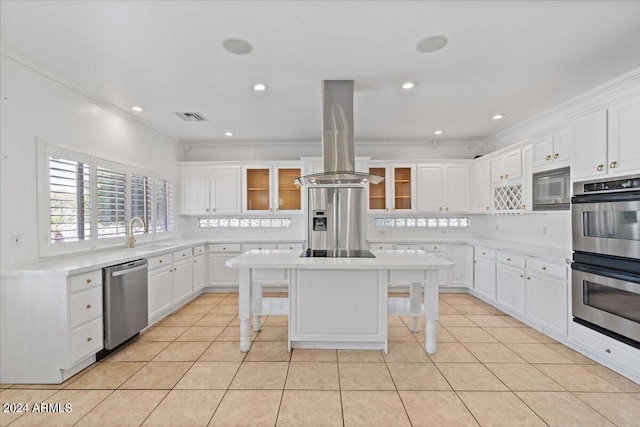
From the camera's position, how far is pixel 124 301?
9.66 feet

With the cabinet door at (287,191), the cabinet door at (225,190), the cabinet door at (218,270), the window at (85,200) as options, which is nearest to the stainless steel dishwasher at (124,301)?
the window at (85,200)

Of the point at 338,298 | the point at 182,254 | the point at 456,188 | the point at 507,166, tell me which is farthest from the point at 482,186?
the point at 182,254

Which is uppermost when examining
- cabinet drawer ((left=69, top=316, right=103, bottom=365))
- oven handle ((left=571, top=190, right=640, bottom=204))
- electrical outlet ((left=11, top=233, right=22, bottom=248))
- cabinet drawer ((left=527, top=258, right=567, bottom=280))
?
oven handle ((left=571, top=190, right=640, bottom=204))

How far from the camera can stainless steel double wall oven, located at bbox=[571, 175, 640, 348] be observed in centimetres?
231

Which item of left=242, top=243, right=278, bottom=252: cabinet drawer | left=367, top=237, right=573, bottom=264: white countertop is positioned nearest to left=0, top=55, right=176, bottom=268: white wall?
left=242, top=243, right=278, bottom=252: cabinet drawer

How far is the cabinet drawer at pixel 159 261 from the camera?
3494mm

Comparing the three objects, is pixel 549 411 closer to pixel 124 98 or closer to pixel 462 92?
pixel 462 92

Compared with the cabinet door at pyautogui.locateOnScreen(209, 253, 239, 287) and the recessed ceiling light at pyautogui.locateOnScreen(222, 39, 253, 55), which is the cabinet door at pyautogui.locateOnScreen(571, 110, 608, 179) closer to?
the recessed ceiling light at pyautogui.locateOnScreen(222, 39, 253, 55)

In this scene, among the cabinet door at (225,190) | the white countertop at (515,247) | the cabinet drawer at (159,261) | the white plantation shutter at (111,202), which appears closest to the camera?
the white countertop at (515,247)

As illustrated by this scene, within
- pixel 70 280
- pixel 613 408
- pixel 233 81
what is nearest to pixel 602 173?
pixel 613 408

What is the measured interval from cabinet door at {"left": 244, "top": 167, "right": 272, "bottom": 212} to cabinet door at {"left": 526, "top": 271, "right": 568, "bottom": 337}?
3907 millimetres

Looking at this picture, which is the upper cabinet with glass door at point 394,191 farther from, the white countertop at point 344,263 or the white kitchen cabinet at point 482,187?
the white countertop at point 344,263

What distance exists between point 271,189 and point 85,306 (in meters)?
3.20

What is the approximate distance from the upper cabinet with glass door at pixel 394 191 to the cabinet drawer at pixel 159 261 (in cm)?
322
